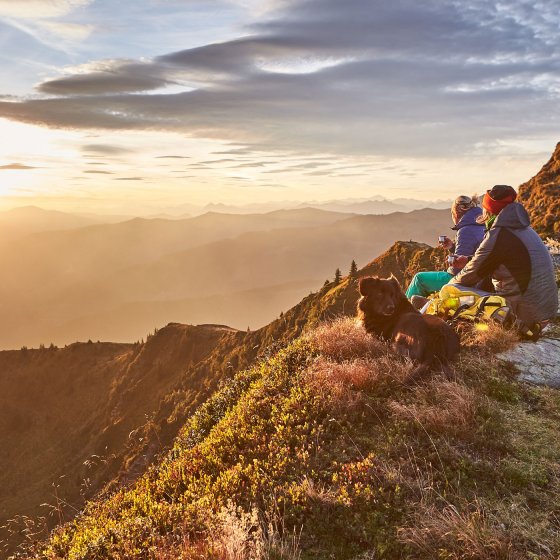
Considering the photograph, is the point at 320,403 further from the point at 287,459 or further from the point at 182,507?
the point at 182,507

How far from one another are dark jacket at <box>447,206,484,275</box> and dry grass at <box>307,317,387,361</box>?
2.42m

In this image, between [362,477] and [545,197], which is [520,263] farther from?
[545,197]

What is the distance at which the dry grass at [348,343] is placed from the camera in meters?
6.77

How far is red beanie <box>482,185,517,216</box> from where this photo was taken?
6.69m

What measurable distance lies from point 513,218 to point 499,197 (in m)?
0.43

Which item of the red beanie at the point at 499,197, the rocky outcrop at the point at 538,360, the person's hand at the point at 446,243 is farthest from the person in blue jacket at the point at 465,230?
the rocky outcrop at the point at 538,360

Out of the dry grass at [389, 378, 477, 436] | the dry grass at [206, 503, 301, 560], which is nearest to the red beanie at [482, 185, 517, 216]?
the dry grass at [389, 378, 477, 436]

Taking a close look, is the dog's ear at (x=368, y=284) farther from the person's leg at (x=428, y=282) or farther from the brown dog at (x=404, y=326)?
the person's leg at (x=428, y=282)

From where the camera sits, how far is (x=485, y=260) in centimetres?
670

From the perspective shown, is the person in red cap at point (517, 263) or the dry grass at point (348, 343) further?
the dry grass at point (348, 343)

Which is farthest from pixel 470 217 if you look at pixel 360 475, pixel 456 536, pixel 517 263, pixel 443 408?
pixel 456 536

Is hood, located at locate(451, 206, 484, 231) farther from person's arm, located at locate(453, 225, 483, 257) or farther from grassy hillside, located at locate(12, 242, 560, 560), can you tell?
grassy hillside, located at locate(12, 242, 560, 560)

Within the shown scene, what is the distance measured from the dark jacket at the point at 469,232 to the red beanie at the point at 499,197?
1.05 metres

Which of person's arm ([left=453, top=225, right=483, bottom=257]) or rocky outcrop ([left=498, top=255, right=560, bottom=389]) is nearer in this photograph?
rocky outcrop ([left=498, top=255, right=560, bottom=389])
